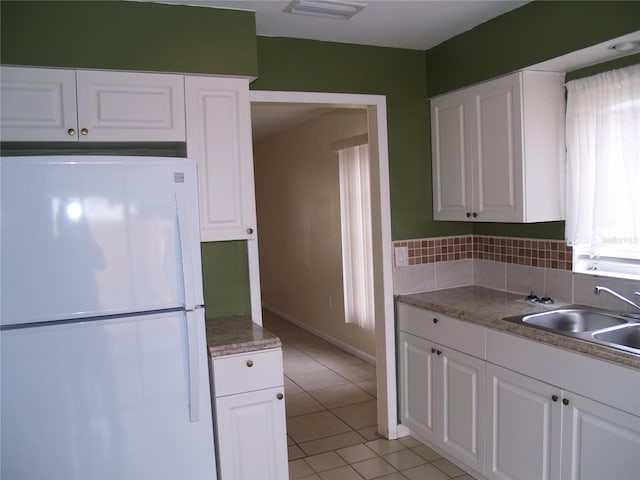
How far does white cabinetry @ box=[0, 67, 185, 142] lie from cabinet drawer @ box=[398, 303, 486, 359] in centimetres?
161

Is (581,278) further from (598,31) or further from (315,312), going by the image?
(315,312)

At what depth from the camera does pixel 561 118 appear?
2.85 meters

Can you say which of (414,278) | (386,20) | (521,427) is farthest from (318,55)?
(521,427)

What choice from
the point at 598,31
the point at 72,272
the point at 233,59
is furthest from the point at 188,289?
the point at 598,31

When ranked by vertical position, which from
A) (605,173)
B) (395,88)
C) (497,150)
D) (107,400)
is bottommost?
(107,400)

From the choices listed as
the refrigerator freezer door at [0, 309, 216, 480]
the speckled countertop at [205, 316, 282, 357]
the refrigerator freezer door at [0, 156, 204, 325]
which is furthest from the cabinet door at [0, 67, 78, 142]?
the speckled countertop at [205, 316, 282, 357]

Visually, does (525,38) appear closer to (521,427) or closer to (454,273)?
(454,273)

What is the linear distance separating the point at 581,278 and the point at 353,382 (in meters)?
2.15

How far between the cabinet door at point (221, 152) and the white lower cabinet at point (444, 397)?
1.24m

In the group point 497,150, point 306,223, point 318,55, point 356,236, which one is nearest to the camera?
point 497,150

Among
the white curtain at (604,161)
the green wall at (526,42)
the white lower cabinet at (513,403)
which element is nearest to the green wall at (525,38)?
the green wall at (526,42)

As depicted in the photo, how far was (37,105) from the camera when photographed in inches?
91.9

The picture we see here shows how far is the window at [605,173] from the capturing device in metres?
2.56

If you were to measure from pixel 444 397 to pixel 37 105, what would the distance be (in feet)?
7.91
